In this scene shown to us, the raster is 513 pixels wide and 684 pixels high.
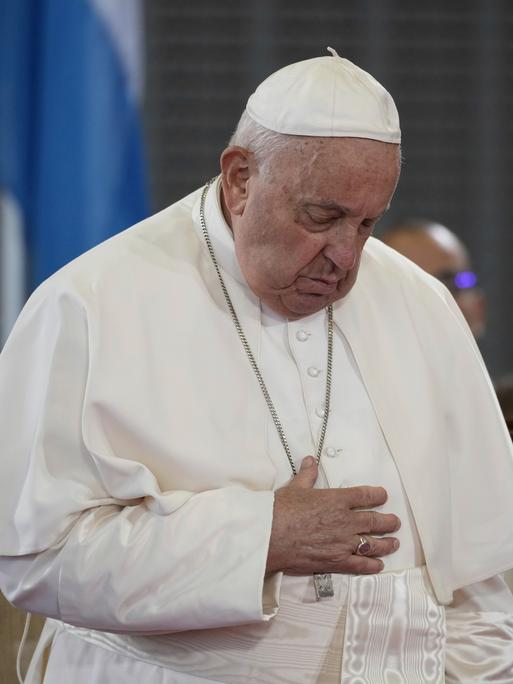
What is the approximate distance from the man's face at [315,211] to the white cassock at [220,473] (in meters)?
0.20

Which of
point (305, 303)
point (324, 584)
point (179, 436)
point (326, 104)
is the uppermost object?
point (326, 104)

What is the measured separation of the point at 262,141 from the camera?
2352mm

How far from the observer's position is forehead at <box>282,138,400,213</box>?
224 cm

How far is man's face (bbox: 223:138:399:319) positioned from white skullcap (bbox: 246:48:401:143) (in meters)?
0.03

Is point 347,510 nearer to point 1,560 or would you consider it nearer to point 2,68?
point 1,560

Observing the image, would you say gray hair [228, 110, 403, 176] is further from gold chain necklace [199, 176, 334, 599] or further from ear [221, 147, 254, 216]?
gold chain necklace [199, 176, 334, 599]

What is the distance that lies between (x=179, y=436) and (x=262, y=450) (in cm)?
17

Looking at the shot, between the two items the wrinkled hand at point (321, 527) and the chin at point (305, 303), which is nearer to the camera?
the wrinkled hand at point (321, 527)

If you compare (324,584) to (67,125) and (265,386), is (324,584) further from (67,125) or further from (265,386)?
(67,125)

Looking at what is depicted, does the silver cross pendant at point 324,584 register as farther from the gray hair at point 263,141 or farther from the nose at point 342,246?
the gray hair at point 263,141

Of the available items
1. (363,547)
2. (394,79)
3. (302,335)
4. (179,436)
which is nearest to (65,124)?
(302,335)

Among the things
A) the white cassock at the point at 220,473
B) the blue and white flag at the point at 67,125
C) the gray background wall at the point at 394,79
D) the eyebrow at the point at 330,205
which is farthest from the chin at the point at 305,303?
the gray background wall at the point at 394,79

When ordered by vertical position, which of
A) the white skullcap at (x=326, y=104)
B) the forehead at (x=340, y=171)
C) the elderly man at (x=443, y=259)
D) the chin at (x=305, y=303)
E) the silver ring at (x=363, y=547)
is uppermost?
the white skullcap at (x=326, y=104)

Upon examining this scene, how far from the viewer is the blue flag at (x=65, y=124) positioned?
506 cm
